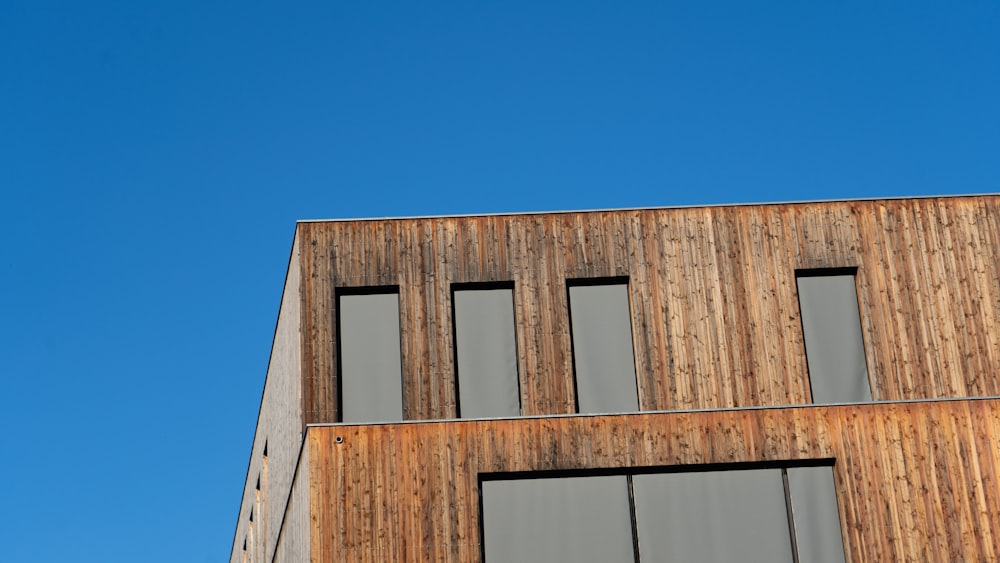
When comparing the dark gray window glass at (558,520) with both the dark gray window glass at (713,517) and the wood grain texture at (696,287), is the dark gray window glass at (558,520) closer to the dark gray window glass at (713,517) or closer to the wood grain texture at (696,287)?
the dark gray window glass at (713,517)

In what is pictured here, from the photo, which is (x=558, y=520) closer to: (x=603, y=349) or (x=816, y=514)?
(x=603, y=349)

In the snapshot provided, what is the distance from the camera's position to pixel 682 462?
2456 cm

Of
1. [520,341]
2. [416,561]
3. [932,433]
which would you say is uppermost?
[520,341]

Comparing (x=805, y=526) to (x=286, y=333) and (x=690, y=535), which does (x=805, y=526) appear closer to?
(x=690, y=535)

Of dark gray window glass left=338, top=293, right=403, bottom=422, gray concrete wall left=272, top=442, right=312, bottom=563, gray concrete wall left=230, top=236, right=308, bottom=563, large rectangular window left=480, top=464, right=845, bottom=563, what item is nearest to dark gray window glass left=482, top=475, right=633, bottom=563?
large rectangular window left=480, top=464, right=845, bottom=563

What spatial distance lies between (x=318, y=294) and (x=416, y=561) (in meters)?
5.19

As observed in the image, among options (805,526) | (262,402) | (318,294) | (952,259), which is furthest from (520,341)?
(262,402)

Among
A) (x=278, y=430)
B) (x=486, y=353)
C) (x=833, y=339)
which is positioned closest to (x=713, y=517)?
(x=833, y=339)

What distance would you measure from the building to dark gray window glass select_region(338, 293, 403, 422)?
0.04 m

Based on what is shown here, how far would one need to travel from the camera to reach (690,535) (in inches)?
950

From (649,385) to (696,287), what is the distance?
1.93 m

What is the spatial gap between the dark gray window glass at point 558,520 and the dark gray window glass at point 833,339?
423cm

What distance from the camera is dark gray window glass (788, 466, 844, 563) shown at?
24.1m

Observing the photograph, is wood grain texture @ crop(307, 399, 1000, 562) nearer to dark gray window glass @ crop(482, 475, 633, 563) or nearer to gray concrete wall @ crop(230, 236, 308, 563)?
dark gray window glass @ crop(482, 475, 633, 563)
